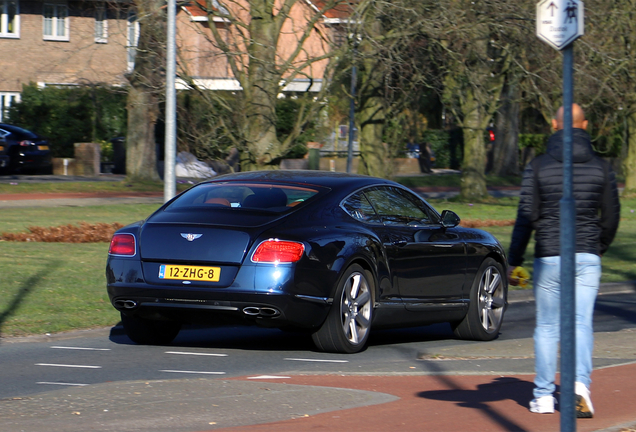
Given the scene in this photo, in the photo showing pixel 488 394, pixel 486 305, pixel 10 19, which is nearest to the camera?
pixel 488 394

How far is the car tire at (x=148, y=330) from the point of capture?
8.87 meters

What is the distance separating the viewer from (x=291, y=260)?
7898mm

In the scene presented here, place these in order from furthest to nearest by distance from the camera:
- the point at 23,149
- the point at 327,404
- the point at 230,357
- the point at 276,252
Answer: the point at 23,149
the point at 230,357
the point at 276,252
the point at 327,404

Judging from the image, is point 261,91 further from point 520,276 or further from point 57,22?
point 57,22

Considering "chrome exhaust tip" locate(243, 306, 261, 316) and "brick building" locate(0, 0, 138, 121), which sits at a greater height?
"brick building" locate(0, 0, 138, 121)

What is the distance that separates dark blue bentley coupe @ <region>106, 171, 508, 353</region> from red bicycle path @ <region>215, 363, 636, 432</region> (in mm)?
912

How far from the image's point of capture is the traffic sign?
463 cm

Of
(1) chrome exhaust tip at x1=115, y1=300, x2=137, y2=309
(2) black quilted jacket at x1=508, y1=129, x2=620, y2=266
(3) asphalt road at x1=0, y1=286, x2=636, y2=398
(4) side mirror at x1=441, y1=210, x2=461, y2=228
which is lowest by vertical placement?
(3) asphalt road at x1=0, y1=286, x2=636, y2=398

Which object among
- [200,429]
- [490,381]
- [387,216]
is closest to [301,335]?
[387,216]

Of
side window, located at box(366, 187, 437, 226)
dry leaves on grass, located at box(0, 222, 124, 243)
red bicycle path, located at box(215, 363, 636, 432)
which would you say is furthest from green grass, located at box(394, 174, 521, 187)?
red bicycle path, located at box(215, 363, 636, 432)

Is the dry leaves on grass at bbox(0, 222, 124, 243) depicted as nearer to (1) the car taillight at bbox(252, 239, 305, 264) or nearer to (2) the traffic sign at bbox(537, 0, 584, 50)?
(1) the car taillight at bbox(252, 239, 305, 264)

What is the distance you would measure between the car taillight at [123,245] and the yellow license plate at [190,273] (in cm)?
35

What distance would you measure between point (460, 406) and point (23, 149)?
89.8 ft

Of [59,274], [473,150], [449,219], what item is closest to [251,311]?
[449,219]
